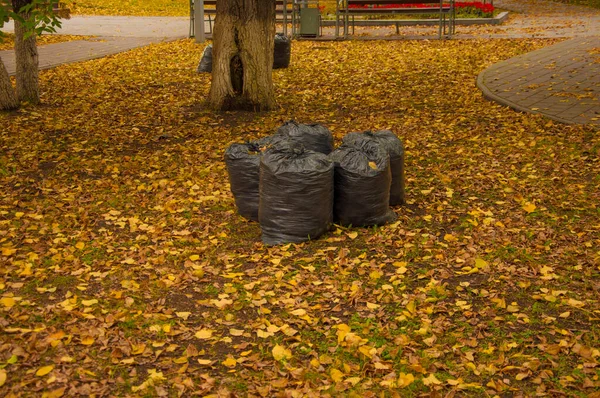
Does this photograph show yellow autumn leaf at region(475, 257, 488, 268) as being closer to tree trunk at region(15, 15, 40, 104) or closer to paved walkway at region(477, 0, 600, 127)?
paved walkway at region(477, 0, 600, 127)

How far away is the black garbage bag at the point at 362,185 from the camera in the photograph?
5871mm

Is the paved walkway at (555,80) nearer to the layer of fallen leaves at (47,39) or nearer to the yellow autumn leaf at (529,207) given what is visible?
the yellow autumn leaf at (529,207)

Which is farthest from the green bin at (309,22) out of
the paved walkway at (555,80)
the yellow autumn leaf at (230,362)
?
the yellow autumn leaf at (230,362)

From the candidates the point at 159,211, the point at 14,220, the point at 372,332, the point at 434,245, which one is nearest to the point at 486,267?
the point at 434,245

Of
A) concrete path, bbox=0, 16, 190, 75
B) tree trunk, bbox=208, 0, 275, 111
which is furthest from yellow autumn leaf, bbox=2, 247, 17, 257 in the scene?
concrete path, bbox=0, 16, 190, 75

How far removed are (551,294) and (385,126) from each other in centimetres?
478

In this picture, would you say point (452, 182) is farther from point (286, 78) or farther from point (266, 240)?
point (286, 78)

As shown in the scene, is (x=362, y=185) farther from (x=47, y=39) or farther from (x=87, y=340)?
(x=47, y=39)

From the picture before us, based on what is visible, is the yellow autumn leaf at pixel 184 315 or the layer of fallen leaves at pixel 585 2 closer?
the yellow autumn leaf at pixel 184 315

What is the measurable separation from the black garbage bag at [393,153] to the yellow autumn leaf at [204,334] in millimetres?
2282

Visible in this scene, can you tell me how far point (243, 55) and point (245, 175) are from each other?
3.90 m

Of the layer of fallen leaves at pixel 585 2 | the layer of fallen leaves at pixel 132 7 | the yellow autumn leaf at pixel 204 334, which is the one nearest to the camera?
the yellow autumn leaf at pixel 204 334

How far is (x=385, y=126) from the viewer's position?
9.43 metres

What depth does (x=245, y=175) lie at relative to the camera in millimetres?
6223
